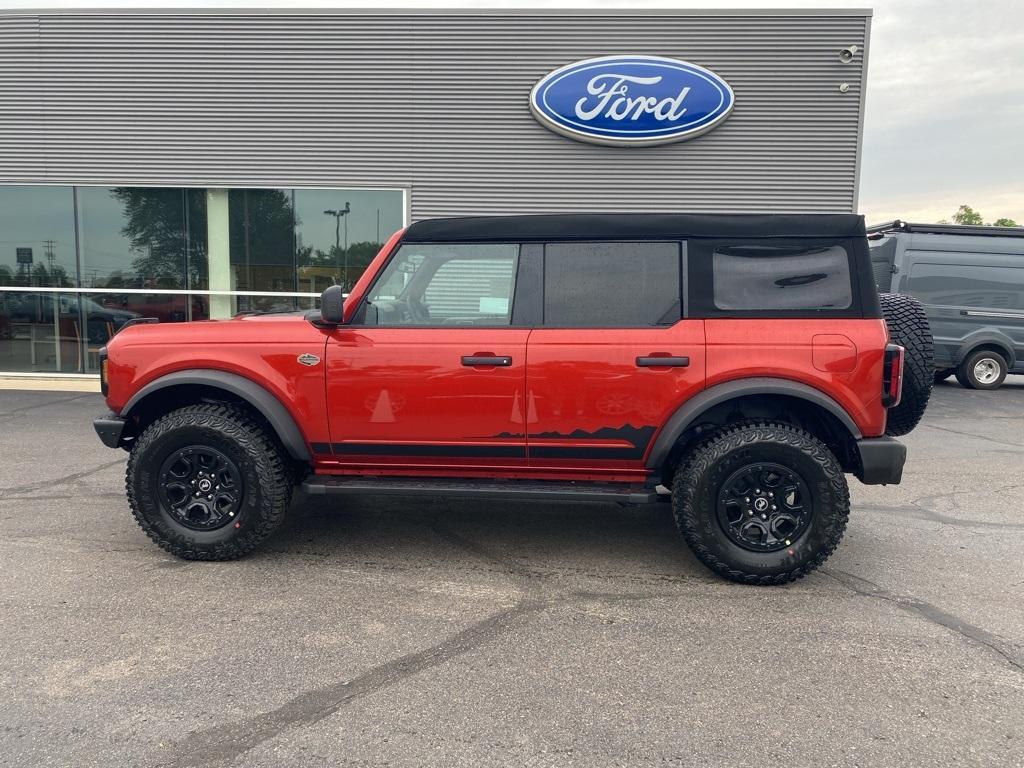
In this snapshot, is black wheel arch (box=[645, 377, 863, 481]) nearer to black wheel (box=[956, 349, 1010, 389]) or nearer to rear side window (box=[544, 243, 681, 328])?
rear side window (box=[544, 243, 681, 328])

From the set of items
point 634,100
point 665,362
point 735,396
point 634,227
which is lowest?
point 735,396

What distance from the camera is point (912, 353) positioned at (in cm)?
394

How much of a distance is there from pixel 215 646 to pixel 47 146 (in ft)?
36.5

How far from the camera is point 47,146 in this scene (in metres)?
10.9

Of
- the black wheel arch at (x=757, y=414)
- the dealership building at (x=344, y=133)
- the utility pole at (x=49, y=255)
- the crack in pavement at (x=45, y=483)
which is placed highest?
the dealership building at (x=344, y=133)

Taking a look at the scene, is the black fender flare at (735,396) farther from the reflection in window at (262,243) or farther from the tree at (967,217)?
the tree at (967,217)

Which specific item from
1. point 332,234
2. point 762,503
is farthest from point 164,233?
point 762,503

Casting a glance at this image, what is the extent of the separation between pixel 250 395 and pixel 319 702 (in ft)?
5.80

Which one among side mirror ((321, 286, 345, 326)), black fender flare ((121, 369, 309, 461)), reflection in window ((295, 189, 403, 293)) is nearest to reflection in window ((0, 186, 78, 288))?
reflection in window ((295, 189, 403, 293))

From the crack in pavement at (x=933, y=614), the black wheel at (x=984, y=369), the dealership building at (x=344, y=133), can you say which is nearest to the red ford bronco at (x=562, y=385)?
the crack in pavement at (x=933, y=614)

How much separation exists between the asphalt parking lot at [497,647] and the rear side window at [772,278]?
1428 mm

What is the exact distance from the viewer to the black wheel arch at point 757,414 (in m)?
3.46

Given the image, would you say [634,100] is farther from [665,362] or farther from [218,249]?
[665,362]

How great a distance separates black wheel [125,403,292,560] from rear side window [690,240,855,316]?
247 centimetres
